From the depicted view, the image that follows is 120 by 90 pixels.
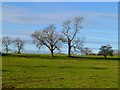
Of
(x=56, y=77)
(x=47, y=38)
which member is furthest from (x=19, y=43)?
(x=56, y=77)

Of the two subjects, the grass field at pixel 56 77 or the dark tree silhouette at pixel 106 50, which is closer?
the grass field at pixel 56 77

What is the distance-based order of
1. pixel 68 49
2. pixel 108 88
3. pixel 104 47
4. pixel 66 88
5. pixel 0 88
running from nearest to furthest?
pixel 0 88, pixel 66 88, pixel 108 88, pixel 68 49, pixel 104 47

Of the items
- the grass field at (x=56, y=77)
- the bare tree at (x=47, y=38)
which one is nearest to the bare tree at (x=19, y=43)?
the bare tree at (x=47, y=38)

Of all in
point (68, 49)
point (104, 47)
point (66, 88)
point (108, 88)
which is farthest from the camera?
point (104, 47)

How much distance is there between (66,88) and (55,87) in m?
0.67

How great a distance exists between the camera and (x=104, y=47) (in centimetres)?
12262

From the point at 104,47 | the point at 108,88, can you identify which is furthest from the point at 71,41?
the point at 108,88

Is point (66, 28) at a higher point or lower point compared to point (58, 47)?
higher

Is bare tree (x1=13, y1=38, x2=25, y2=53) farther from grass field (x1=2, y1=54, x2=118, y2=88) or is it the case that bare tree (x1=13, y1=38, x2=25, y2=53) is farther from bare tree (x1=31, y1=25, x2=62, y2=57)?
grass field (x1=2, y1=54, x2=118, y2=88)

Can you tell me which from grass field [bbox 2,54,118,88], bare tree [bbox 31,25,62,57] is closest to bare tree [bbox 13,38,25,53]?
bare tree [bbox 31,25,62,57]

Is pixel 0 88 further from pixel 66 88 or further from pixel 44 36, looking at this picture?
pixel 44 36

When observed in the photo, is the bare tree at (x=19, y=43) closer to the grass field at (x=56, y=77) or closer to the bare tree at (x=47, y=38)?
the bare tree at (x=47, y=38)

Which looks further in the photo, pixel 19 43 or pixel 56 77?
pixel 19 43

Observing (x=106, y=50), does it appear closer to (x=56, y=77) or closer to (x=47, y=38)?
(x=47, y=38)
